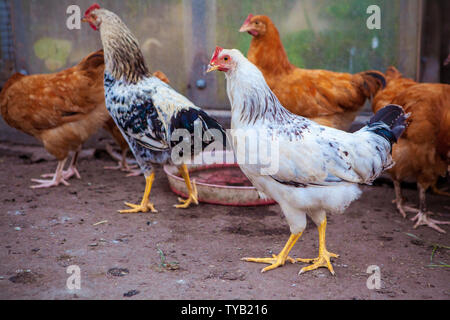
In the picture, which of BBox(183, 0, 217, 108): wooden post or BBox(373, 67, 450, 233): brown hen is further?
BBox(183, 0, 217, 108): wooden post

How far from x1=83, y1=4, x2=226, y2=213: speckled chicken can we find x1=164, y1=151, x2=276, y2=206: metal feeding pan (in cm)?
18

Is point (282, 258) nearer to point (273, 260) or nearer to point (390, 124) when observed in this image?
point (273, 260)

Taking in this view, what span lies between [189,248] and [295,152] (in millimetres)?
1272

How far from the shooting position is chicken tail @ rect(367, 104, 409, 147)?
315 centimetres

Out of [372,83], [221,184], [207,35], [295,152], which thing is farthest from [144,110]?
[372,83]

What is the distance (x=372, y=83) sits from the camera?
15.1 ft

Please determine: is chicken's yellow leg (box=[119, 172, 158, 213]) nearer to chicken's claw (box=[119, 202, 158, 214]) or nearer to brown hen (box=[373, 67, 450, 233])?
chicken's claw (box=[119, 202, 158, 214])

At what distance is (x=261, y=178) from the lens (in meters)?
2.97

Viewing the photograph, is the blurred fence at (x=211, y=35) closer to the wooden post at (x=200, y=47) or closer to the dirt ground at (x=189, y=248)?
the wooden post at (x=200, y=47)

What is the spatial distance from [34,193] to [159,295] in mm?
2693

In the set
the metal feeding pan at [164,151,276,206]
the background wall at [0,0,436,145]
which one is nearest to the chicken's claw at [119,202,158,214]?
the metal feeding pan at [164,151,276,206]

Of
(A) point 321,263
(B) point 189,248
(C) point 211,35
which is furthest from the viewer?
(C) point 211,35
